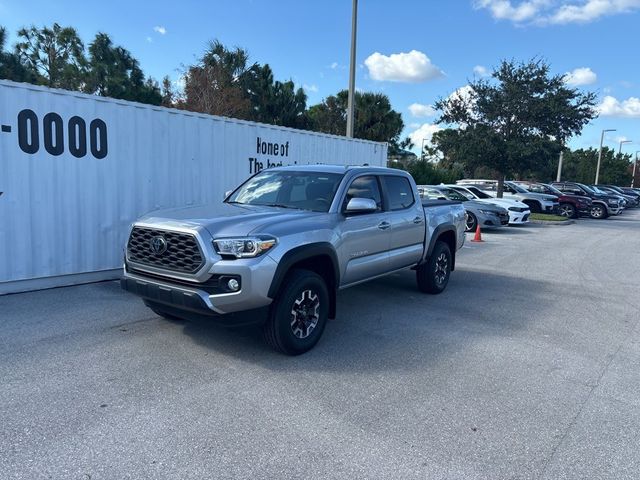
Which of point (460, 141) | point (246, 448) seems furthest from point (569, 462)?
point (460, 141)

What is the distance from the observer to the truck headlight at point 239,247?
4188 mm

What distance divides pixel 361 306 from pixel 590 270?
6186mm

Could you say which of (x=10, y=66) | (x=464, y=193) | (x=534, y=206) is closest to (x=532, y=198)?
(x=534, y=206)

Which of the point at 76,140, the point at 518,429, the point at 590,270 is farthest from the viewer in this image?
the point at 590,270

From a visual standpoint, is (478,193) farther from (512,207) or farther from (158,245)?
(158,245)

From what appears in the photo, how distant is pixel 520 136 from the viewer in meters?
22.8

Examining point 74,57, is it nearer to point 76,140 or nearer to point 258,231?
point 76,140

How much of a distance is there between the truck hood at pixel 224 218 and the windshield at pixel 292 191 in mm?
263

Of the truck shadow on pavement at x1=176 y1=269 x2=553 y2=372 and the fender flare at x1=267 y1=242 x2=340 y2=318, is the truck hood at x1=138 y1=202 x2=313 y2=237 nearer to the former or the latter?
the fender flare at x1=267 y1=242 x2=340 y2=318

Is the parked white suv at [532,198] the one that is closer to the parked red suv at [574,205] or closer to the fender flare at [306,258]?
the parked red suv at [574,205]

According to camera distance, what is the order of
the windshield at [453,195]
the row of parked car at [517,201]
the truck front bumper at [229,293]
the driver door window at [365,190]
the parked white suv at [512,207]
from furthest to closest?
the parked white suv at [512,207], the windshield at [453,195], the row of parked car at [517,201], the driver door window at [365,190], the truck front bumper at [229,293]

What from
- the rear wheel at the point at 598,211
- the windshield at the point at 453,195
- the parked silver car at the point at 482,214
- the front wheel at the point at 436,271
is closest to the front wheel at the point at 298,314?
the front wheel at the point at 436,271

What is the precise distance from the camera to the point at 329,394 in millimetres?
3941

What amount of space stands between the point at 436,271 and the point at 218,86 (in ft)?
75.2
